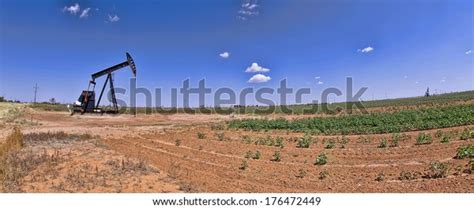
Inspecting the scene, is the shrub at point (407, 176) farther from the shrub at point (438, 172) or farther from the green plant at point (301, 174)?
the green plant at point (301, 174)

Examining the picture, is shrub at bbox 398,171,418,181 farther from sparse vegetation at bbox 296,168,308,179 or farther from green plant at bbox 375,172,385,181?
sparse vegetation at bbox 296,168,308,179

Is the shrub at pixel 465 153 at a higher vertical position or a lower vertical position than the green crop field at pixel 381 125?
lower

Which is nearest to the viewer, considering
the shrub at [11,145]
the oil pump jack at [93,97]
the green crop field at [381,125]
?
the shrub at [11,145]

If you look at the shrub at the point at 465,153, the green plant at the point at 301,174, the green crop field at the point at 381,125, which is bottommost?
the green plant at the point at 301,174

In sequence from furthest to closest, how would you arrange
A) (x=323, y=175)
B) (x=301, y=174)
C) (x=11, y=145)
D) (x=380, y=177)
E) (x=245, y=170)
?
(x=11, y=145)
(x=245, y=170)
(x=301, y=174)
(x=323, y=175)
(x=380, y=177)

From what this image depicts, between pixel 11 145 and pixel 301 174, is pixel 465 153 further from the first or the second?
pixel 11 145

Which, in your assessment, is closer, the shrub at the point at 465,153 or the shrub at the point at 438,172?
the shrub at the point at 438,172

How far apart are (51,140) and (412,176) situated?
978 cm

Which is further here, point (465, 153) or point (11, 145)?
point (11, 145)

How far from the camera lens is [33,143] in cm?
1051

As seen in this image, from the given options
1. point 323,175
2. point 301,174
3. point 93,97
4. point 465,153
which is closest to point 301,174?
point 301,174

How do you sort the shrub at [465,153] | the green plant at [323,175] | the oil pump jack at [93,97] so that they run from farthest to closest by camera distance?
1. the oil pump jack at [93,97]
2. the shrub at [465,153]
3. the green plant at [323,175]

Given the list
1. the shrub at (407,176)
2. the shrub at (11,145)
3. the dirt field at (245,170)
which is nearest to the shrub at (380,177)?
the dirt field at (245,170)
